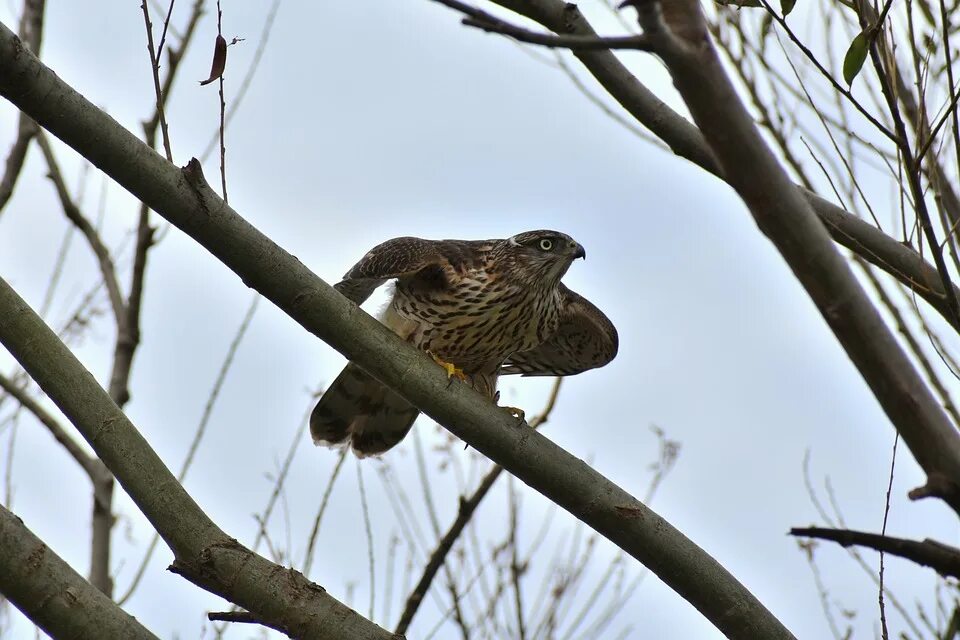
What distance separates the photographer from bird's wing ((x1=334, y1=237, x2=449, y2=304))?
225 inches

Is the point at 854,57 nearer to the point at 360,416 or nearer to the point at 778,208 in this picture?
the point at 778,208

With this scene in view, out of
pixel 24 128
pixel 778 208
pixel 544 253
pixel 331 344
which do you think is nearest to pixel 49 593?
pixel 331 344

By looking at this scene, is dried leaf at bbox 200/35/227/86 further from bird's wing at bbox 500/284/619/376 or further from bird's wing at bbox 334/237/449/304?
bird's wing at bbox 500/284/619/376

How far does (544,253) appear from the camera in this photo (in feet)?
20.6

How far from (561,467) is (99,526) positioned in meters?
2.50

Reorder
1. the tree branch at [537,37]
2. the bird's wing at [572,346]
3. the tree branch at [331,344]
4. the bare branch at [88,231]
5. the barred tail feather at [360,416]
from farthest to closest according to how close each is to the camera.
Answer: the bird's wing at [572,346] → the barred tail feather at [360,416] → the bare branch at [88,231] → the tree branch at [331,344] → the tree branch at [537,37]

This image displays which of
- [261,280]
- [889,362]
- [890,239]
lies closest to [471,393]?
[261,280]

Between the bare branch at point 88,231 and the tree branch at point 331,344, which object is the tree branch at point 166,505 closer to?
the tree branch at point 331,344

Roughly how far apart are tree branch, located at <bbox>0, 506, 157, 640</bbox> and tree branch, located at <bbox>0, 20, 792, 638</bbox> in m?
0.32

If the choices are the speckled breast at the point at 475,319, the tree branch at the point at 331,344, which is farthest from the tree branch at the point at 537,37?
the speckled breast at the point at 475,319

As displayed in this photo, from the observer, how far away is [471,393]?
12.5 ft

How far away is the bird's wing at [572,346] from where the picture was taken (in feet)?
21.6

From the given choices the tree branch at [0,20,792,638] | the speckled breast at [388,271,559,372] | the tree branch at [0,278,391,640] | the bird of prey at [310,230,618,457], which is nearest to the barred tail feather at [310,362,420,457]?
the bird of prey at [310,230,618,457]

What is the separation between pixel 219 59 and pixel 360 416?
134 inches
